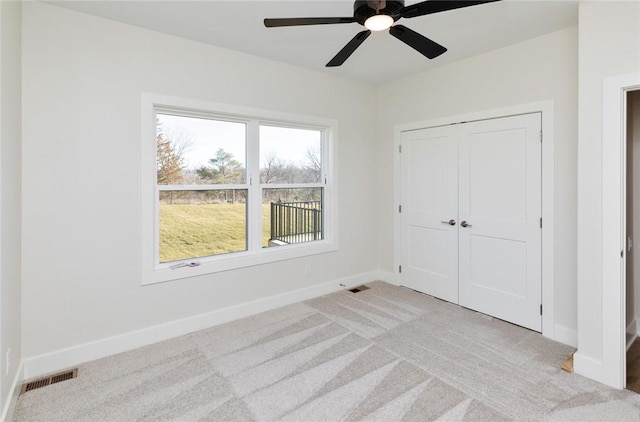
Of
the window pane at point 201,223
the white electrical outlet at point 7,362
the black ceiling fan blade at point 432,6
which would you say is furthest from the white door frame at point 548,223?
the white electrical outlet at point 7,362

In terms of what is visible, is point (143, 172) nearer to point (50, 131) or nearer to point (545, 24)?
point (50, 131)

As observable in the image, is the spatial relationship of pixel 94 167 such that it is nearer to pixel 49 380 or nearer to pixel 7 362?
pixel 7 362

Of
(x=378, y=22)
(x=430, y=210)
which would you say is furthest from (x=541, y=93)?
(x=378, y=22)

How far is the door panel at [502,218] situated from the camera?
3.10 metres

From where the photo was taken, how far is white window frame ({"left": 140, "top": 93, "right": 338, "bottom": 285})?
2869 millimetres

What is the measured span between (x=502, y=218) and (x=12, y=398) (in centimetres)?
405

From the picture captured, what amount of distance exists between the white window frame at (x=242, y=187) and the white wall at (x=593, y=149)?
2440mm

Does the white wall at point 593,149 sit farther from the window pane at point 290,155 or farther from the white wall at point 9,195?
the white wall at point 9,195

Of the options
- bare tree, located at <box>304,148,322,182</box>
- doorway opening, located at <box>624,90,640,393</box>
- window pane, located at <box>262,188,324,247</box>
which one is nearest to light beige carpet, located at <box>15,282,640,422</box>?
doorway opening, located at <box>624,90,640,393</box>

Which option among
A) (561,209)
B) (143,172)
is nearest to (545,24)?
(561,209)

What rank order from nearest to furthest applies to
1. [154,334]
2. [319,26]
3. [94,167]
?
[94,167], [319,26], [154,334]

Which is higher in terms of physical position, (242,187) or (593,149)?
(593,149)

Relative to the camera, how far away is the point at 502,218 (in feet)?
10.9

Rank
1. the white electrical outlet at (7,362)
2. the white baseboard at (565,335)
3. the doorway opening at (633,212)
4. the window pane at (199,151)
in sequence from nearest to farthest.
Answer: the white electrical outlet at (7,362) → the white baseboard at (565,335) → the doorway opening at (633,212) → the window pane at (199,151)
